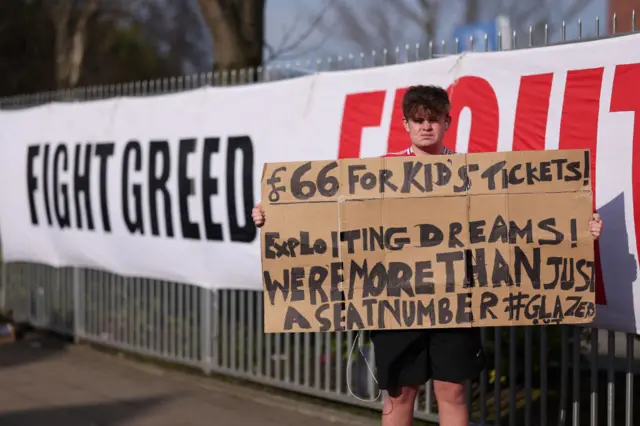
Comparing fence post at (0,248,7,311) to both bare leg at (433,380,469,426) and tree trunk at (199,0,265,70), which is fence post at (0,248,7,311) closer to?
tree trunk at (199,0,265,70)

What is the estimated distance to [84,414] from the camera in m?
7.37

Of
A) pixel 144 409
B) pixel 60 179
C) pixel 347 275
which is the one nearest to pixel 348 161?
pixel 347 275

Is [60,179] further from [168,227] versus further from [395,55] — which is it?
[395,55]

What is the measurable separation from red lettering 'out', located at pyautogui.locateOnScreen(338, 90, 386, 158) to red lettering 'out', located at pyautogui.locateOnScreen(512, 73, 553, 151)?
1039 millimetres

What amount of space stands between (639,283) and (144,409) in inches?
147

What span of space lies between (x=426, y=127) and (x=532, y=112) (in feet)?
3.77

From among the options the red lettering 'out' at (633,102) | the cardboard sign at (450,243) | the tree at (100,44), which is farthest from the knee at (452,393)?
the tree at (100,44)

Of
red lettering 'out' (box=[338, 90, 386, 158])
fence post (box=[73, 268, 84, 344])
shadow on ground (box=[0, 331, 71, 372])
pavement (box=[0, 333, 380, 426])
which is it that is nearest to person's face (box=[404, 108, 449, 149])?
red lettering 'out' (box=[338, 90, 386, 158])

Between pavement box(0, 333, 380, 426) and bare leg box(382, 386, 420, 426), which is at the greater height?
bare leg box(382, 386, 420, 426)

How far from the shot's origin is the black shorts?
15.5 feet

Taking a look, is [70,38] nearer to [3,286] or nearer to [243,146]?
[3,286]

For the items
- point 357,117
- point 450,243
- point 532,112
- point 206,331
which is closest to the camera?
point 450,243

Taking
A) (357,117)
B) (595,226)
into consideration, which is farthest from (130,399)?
(595,226)

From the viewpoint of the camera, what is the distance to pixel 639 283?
5.20 m
